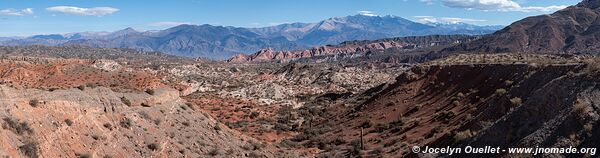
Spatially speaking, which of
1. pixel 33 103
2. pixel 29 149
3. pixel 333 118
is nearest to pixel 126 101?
pixel 33 103

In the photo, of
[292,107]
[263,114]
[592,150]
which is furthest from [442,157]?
[292,107]

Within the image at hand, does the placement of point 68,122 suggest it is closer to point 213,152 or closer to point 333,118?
point 213,152

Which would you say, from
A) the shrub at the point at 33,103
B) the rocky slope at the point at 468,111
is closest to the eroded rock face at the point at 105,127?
the shrub at the point at 33,103

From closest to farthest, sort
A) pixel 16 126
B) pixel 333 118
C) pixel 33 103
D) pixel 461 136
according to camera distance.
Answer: pixel 16 126 → pixel 33 103 → pixel 461 136 → pixel 333 118

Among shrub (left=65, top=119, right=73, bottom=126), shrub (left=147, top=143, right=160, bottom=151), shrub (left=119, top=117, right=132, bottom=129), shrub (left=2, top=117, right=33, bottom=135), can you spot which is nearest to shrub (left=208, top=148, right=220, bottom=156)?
shrub (left=147, top=143, right=160, bottom=151)

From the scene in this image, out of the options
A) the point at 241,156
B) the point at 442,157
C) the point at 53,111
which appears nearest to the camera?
the point at 53,111

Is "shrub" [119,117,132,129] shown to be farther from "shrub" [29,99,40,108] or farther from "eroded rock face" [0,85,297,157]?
"shrub" [29,99,40,108]

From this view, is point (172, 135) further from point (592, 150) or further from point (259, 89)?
point (259, 89)

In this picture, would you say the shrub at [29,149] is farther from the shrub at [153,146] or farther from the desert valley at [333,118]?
the shrub at [153,146]
